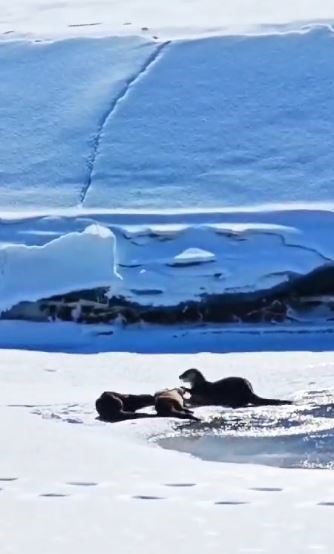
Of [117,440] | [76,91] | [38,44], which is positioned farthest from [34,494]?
[38,44]

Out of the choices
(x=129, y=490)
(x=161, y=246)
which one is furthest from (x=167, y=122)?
(x=129, y=490)

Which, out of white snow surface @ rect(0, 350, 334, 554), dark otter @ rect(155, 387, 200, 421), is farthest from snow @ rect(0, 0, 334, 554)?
dark otter @ rect(155, 387, 200, 421)

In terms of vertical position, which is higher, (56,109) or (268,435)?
(56,109)

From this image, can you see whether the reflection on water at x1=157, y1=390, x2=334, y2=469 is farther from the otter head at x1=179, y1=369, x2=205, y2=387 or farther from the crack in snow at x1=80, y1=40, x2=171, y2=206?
the crack in snow at x1=80, y1=40, x2=171, y2=206

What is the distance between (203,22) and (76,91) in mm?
1530

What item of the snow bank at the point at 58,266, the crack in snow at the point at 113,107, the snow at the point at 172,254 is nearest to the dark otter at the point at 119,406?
the snow at the point at 172,254

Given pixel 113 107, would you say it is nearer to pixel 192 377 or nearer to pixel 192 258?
pixel 192 258

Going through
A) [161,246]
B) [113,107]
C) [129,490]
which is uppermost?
[113,107]

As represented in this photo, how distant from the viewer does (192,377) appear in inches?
249

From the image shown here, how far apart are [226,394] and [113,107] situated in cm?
432

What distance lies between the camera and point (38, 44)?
1116 cm

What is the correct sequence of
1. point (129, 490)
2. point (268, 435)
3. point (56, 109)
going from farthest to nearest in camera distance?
point (56, 109)
point (268, 435)
point (129, 490)

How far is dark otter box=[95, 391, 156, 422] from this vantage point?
567cm

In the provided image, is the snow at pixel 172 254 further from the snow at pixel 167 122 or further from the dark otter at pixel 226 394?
the dark otter at pixel 226 394
